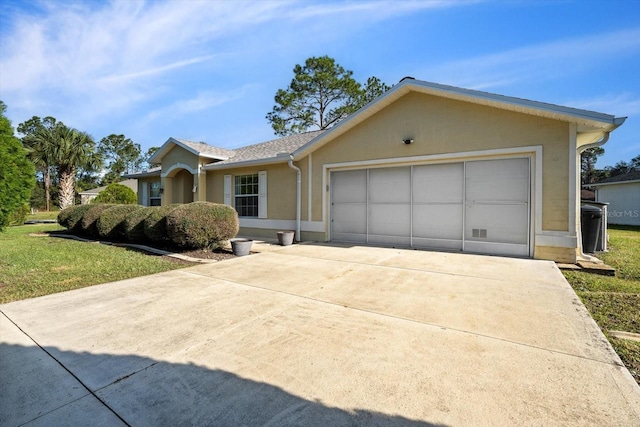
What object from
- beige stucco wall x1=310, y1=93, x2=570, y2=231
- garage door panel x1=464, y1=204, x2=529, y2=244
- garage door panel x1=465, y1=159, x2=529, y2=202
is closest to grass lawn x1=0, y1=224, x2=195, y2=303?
beige stucco wall x1=310, y1=93, x2=570, y2=231

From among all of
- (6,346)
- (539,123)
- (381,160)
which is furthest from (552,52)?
(6,346)

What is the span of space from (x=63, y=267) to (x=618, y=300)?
10.6m

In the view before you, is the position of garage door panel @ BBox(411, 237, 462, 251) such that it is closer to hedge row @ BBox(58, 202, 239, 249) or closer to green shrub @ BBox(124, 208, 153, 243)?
hedge row @ BBox(58, 202, 239, 249)

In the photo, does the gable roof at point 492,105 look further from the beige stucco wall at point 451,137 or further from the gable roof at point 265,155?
the gable roof at point 265,155

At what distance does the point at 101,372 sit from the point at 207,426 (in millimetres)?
1310

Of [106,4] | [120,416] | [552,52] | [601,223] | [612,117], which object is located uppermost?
[552,52]

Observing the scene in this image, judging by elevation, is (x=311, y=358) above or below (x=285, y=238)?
below

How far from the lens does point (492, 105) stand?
294 inches

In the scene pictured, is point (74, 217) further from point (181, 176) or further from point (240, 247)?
point (240, 247)

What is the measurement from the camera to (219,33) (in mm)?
9156

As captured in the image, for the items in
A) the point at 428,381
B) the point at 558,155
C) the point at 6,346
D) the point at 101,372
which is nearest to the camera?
A: the point at 428,381

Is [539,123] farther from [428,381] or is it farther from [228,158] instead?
[228,158]

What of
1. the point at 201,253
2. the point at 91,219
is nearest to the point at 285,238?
the point at 201,253

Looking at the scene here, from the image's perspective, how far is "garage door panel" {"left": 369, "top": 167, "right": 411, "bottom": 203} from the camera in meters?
9.18
